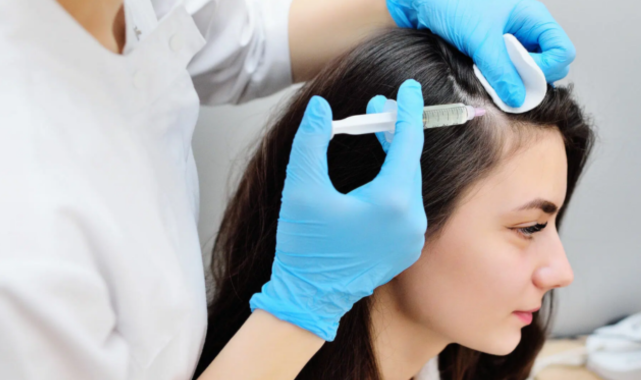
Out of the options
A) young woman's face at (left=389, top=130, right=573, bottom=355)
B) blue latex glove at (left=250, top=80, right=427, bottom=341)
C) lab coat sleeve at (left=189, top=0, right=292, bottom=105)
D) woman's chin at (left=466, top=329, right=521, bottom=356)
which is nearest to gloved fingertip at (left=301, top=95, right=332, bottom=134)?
blue latex glove at (left=250, top=80, right=427, bottom=341)

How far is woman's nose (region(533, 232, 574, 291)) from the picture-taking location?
2.90ft

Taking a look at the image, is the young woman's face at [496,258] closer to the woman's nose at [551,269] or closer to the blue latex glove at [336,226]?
the woman's nose at [551,269]

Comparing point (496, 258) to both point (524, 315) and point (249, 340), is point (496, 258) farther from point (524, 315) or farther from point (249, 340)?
point (249, 340)

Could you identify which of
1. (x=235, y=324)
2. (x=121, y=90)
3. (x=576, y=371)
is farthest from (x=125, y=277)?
(x=576, y=371)

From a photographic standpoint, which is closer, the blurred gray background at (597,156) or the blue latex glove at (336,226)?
the blue latex glove at (336,226)

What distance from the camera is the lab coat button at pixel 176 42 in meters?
0.75

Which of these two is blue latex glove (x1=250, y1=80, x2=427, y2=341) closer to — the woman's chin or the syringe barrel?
the syringe barrel

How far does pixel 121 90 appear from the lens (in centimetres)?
68

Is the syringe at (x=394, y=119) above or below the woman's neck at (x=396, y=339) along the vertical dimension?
above

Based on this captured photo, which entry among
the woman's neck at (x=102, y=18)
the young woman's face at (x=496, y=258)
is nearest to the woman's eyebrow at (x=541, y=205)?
the young woman's face at (x=496, y=258)

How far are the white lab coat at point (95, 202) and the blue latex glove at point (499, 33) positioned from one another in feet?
1.39

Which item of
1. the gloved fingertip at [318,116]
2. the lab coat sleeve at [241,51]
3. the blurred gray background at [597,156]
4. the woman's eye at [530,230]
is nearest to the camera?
the gloved fingertip at [318,116]

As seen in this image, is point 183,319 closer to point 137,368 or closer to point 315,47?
point 137,368

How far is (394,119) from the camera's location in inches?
27.7
